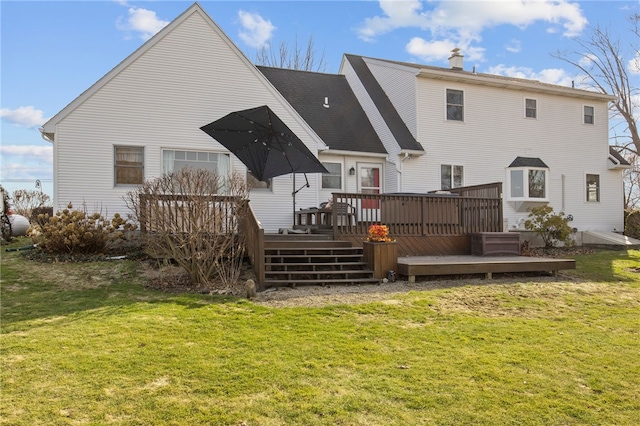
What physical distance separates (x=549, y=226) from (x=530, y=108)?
5596 millimetres

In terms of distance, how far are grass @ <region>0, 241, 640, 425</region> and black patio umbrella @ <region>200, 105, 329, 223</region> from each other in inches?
183

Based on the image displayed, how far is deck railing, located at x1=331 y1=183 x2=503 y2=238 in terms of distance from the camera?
1027 cm

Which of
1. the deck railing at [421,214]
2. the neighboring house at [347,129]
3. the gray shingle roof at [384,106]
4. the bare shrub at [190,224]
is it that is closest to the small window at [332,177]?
the neighboring house at [347,129]

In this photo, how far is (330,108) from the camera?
16312mm

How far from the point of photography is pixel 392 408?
11.4 feet

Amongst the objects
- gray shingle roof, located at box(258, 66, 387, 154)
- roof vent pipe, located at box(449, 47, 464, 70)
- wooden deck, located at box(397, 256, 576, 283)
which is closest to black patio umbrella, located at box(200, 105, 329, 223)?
gray shingle roof, located at box(258, 66, 387, 154)

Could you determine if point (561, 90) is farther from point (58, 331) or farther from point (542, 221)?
point (58, 331)

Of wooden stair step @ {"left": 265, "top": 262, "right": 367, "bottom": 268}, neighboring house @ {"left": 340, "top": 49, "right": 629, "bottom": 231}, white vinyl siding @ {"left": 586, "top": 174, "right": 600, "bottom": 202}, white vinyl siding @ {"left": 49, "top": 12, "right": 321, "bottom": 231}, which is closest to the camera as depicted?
wooden stair step @ {"left": 265, "top": 262, "right": 367, "bottom": 268}

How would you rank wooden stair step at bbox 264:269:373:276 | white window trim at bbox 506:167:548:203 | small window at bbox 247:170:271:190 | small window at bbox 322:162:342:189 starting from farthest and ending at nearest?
white window trim at bbox 506:167:548:203 < small window at bbox 322:162:342:189 < small window at bbox 247:170:271:190 < wooden stair step at bbox 264:269:373:276

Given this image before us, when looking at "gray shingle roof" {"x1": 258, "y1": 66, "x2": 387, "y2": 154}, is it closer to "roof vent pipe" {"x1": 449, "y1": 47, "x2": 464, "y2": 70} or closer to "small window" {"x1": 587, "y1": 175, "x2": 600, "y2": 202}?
"roof vent pipe" {"x1": 449, "y1": 47, "x2": 464, "y2": 70}

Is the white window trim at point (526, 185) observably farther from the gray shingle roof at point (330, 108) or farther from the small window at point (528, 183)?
the gray shingle roof at point (330, 108)

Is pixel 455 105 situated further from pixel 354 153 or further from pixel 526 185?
pixel 354 153

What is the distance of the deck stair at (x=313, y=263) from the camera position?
8.37 meters

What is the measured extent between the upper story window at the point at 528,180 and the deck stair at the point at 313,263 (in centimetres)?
985
